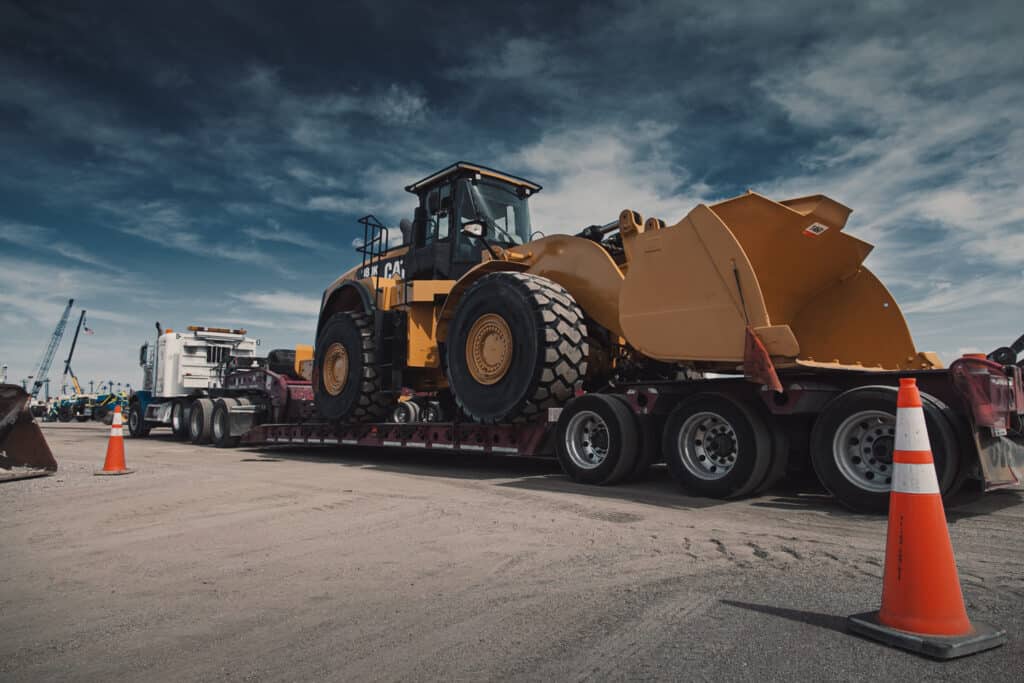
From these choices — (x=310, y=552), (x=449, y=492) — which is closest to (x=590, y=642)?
(x=310, y=552)

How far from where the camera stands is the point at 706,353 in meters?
6.09

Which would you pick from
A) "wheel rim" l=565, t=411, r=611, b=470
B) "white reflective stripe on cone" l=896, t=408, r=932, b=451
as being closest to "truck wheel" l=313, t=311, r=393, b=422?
"wheel rim" l=565, t=411, r=611, b=470

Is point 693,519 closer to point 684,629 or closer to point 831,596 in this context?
point 831,596

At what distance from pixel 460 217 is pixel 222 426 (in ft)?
28.5

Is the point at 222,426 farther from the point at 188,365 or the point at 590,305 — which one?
the point at 590,305

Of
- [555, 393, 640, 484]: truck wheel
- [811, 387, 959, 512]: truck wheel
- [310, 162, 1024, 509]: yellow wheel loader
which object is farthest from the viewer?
[555, 393, 640, 484]: truck wheel

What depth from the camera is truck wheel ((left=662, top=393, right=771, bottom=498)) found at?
18.5 feet

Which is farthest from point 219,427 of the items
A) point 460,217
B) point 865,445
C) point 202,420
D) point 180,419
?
point 865,445

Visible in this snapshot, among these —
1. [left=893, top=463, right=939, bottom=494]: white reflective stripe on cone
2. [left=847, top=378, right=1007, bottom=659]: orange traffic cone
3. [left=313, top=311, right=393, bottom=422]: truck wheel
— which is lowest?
[left=847, top=378, right=1007, bottom=659]: orange traffic cone

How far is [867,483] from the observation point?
505 centimetres

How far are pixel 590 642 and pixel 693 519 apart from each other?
2.55m

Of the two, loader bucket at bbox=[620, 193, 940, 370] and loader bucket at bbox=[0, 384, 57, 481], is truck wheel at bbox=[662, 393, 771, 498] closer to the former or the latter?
loader bucket at bbox=[620, 193, 940, 370]

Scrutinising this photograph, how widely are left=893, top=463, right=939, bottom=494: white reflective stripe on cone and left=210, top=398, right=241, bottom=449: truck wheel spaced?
1436 centimetres

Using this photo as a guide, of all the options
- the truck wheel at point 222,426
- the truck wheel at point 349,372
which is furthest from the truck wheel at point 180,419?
the truck wheel at point 349,372
